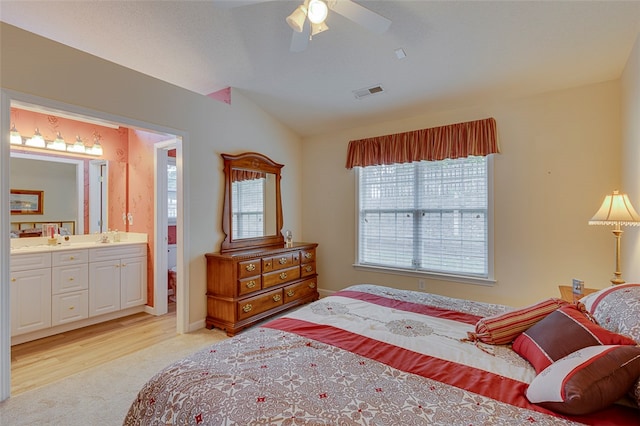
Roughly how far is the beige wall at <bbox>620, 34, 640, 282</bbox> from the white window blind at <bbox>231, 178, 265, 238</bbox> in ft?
12.0

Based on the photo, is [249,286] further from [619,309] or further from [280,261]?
→ [619,309]

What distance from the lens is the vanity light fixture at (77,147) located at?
12.0 feet

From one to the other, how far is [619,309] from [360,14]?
6.71 ft

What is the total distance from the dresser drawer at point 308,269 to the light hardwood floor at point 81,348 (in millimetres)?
1662

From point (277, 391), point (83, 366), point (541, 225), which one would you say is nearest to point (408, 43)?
point (541, 225)

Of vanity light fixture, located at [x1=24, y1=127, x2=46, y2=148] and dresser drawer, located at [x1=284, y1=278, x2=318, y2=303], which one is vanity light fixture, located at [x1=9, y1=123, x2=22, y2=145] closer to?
vanity light fixture, located at [x1=24, y1=127, x2=46, y2=148]

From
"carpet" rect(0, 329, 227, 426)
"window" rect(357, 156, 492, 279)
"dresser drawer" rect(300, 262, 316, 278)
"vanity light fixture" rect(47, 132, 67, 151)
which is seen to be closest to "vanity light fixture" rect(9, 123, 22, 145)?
"vanity light fixture" rect(47, 132, 67, 151)

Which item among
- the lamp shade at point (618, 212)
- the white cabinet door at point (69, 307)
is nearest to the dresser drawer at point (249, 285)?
the white cabinet door at point (69, 307)

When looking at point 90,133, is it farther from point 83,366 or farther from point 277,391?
point 277,391

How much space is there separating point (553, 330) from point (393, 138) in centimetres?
293

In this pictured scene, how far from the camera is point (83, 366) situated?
8.37ft

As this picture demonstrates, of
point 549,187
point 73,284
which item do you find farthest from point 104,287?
point 549,187

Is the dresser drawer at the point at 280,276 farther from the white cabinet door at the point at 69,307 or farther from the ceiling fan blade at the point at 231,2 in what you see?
the ceiling fan blade at the point at 231,2

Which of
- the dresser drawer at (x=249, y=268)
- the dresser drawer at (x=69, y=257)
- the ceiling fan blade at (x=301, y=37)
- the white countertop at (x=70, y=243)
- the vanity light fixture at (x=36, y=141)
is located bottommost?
the dresser drawer at (x=249, y=268)
